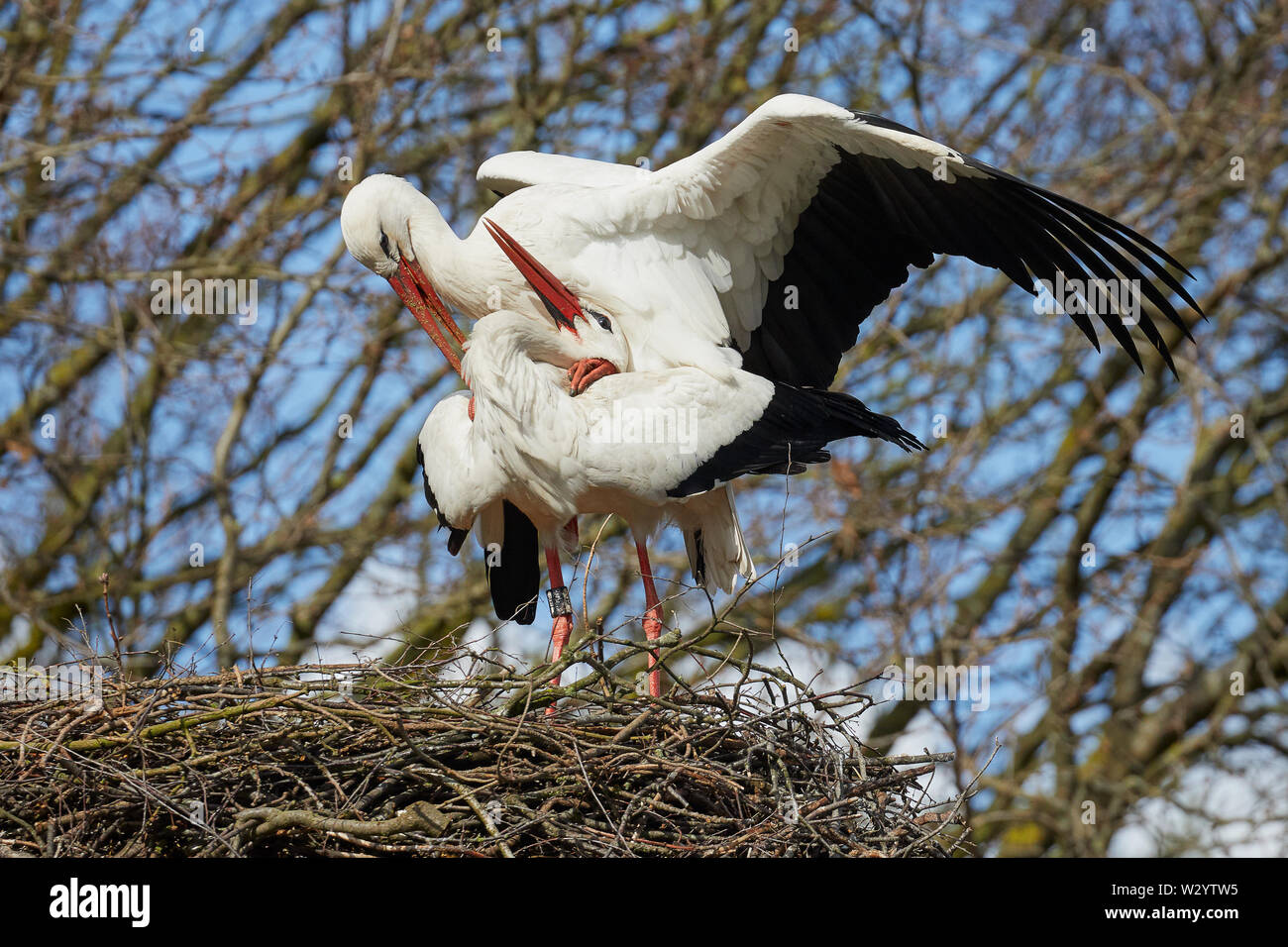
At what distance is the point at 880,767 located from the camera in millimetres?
5316

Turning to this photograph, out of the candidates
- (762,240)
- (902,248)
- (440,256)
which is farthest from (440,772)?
(902,248)

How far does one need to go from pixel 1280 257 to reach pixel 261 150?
7445 mm

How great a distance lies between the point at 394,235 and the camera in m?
6.26

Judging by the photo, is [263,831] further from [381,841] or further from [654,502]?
[654,502]

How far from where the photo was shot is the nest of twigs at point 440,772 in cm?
464

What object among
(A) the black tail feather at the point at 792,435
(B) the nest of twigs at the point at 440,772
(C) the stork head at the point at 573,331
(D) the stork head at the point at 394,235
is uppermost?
(D) the stork head at the point at 394,235

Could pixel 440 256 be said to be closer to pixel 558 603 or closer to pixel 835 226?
pixel 558 603

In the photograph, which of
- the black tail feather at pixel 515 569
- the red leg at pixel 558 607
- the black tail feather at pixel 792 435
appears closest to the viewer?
the black tail feather at pixel 792 435

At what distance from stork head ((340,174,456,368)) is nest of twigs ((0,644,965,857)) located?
1758 mm

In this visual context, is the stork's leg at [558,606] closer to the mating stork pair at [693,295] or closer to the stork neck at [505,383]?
the mating stork pair at [693,295]

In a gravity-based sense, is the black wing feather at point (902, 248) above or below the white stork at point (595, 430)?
above

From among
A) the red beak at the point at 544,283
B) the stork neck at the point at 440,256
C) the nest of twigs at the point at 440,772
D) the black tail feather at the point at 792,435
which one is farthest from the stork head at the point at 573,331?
the nest of twigs at the point at 440,772

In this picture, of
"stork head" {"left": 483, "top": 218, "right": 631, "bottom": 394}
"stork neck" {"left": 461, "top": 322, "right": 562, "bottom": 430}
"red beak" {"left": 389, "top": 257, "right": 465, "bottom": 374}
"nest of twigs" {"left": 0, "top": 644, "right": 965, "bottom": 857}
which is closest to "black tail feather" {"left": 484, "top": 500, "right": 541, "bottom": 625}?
"red beak" {"left": 389, "top": 257, "right": 465, "bottom": 374}

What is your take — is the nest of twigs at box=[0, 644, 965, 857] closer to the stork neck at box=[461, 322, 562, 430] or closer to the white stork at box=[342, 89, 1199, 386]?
the stork neck at box=[461, 322, 562, 430]
